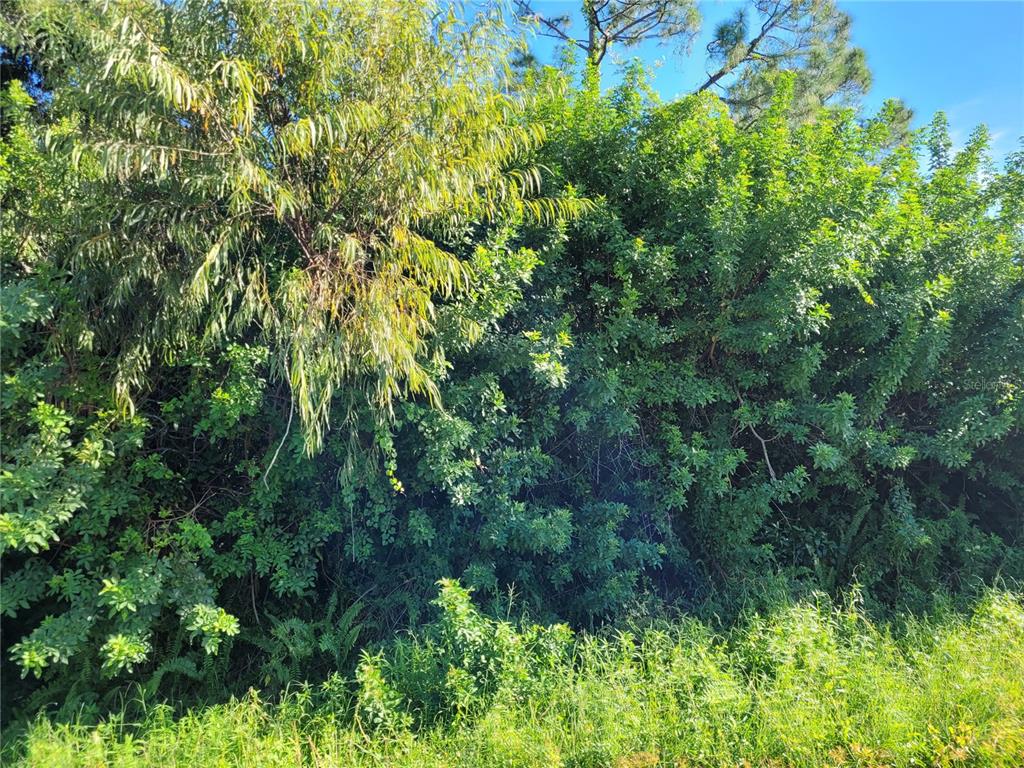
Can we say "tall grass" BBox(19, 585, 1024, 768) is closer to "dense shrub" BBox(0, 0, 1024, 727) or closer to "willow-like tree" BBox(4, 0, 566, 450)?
"dense shrub" BBox(0, 0, 1024, 727)

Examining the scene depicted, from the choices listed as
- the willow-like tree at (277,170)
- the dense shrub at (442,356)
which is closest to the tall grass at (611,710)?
the dense shrub at (442,356)

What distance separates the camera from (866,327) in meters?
4.41

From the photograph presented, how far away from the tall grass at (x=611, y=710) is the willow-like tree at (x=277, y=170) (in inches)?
58.0

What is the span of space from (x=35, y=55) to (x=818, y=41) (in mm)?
10801

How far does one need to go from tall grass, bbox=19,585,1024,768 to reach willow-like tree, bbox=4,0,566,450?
1473mm

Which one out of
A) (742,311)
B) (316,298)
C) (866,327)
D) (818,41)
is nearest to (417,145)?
(316,298)

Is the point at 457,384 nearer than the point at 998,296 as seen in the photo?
Yes

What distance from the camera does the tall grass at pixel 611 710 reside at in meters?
2.78

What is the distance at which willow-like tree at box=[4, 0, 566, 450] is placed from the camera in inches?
111

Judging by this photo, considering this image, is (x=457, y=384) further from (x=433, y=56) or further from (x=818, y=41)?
(x=818, y=41)

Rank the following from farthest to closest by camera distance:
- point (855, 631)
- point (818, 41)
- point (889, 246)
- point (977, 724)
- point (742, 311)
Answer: point (818, 41)
point (889, 246)
point (742, 311)
point (855, 631)
point (977, 724)

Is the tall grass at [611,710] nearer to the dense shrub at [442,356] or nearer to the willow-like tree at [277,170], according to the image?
the dense shrub at [442,356]

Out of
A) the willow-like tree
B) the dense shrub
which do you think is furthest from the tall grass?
the willow-like tree

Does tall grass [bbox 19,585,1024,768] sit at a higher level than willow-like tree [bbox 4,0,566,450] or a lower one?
lower
